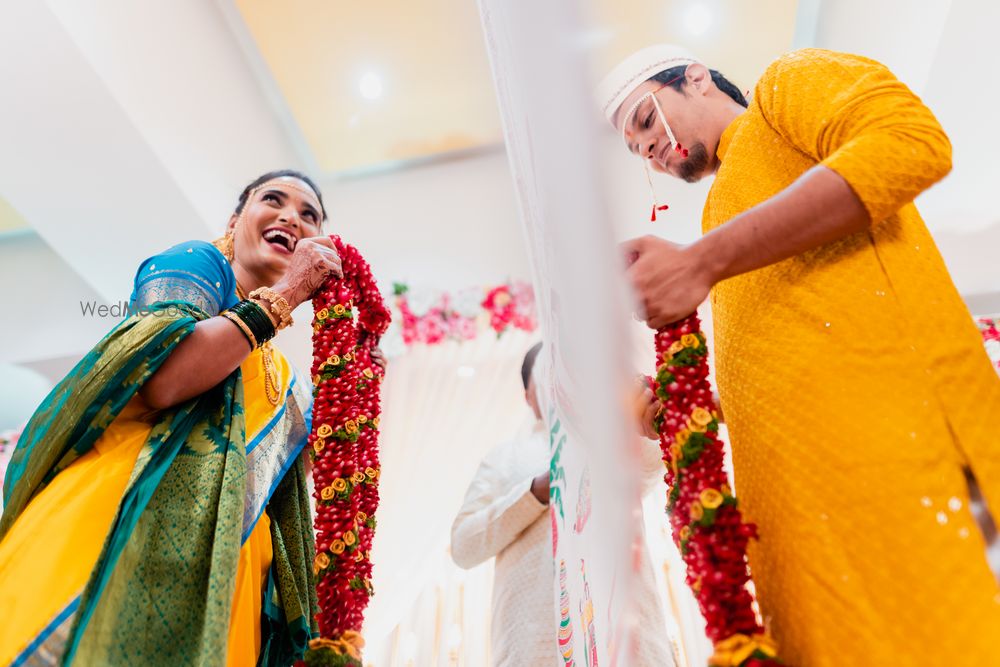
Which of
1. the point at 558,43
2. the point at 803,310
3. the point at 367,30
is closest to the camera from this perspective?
the point at 558,43

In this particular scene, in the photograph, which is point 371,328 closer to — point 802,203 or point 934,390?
point 802,203

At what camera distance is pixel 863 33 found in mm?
2771

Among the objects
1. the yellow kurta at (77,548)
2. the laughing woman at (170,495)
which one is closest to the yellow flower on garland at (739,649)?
the laughing woman at (170,495)

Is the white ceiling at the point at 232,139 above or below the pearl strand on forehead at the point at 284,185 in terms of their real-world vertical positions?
above

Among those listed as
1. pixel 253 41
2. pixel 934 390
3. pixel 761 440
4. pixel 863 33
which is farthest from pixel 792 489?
pixel 253 41

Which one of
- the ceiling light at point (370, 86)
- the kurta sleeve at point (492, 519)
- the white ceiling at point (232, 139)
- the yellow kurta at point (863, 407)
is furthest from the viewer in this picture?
the ceiling light at point (370, 86)

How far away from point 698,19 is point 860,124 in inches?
90.9

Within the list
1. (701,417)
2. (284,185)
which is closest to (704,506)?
(701,417)

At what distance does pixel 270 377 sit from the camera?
1489 mm

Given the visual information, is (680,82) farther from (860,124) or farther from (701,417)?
(701,417)

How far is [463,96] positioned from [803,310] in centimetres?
279

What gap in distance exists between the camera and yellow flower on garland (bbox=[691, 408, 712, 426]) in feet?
3.11

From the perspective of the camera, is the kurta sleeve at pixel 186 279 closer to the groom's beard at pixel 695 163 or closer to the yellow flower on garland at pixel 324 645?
the yellow flower on garland at pixel 324 645

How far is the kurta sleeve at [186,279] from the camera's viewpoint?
1310mm
